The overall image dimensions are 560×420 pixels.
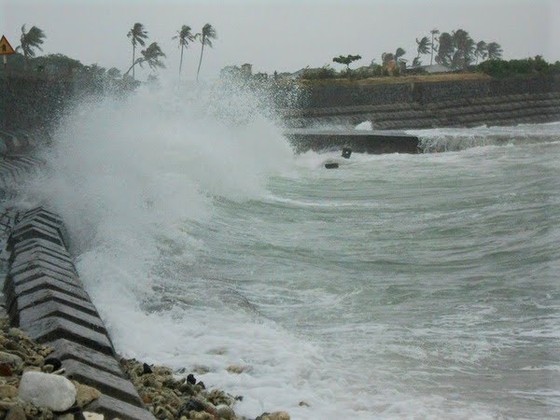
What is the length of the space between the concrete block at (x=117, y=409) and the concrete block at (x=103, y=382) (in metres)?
0.12

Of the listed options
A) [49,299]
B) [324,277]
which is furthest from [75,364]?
[324,277]

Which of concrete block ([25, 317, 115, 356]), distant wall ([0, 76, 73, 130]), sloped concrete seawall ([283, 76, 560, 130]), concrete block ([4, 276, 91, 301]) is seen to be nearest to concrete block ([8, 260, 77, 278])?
concrete block ([4, 276, 91, 301])

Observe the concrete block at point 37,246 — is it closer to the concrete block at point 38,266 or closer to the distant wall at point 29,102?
the concrete block at point 38,266

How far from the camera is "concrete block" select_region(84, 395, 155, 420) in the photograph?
3672mm

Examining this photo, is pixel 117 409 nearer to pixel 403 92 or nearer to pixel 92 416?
pixel 92 416

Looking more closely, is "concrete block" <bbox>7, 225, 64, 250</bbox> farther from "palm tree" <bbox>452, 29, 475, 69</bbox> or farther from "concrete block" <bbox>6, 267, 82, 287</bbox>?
"palm tree" <bbox>452, 29, 475, 69</bbox>

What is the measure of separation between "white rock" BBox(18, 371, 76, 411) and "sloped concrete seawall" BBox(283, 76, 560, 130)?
2963 cm

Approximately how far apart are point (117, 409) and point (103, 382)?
0.36m

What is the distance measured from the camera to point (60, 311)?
525 centimetres

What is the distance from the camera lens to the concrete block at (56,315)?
17.1 ft

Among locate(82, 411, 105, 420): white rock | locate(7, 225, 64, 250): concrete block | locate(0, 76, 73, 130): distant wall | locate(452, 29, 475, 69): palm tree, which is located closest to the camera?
locate(82, 411, 105, 420): white rock

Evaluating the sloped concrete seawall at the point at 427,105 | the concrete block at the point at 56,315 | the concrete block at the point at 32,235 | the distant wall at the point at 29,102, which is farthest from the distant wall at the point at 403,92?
the concrete block at the point at 56,315

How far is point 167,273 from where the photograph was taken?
25.4 feet

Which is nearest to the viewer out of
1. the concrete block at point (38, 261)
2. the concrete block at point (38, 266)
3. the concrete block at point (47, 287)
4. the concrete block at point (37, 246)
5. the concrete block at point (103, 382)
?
the concrete block at point (103, 382)
